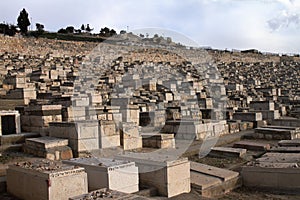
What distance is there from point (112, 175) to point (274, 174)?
11.0 feet

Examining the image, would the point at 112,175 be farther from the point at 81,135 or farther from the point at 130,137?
the point at 130,137

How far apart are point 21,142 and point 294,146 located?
6687 mm

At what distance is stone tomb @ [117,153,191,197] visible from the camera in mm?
6969

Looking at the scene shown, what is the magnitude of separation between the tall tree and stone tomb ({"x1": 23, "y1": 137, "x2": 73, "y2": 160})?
57.0 meters

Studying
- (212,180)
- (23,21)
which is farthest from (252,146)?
(23,21)

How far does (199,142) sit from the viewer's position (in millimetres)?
11570

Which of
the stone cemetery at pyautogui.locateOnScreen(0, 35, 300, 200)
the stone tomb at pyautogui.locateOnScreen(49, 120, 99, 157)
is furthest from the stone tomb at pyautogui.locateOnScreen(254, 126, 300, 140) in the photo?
the stone tomb at pyautogui.locateOnScreen(49, 120, 99, 157)

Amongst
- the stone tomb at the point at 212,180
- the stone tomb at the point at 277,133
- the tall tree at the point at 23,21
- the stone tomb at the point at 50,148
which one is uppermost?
the tall tree at the point at 23,21

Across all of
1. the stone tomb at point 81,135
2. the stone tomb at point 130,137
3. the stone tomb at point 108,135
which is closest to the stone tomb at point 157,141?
the stone tomb at point 130,137

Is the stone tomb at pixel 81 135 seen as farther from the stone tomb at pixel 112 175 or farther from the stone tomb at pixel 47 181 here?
the stone tomb at pixel 47 181

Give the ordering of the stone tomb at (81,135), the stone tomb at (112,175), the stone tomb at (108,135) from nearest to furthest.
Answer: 1. the stone tomb at (112,175)
2. the stone tomb at (81,135)
3. the stone tomb at (108,135)

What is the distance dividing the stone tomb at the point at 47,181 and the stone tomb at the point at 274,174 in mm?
3542

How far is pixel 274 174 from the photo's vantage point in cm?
800

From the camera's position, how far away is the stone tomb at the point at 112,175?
645cm
